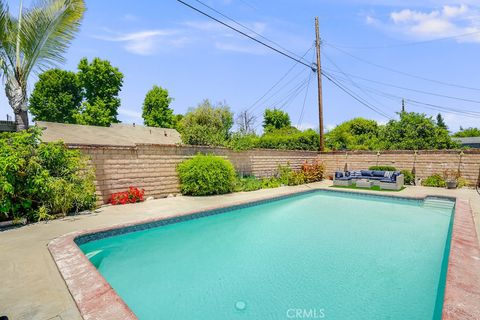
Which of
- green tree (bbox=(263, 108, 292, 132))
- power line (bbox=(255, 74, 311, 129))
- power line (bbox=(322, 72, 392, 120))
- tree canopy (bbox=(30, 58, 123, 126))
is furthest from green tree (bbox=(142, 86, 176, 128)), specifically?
power line (bbox=(322, 72, 392, 120))

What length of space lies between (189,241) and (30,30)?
6709 millimetres

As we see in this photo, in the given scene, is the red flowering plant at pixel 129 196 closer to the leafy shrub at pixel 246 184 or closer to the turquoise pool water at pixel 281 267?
the turquoise pool water at pixel 281 267

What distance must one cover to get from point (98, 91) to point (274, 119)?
23357 millimetres

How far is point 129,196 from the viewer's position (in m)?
8.71

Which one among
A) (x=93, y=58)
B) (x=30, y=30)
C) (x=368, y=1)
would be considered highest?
(x=93, y=58)

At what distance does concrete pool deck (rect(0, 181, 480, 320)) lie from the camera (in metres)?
2.67

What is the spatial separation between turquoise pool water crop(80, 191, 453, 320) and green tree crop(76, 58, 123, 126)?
26201mm

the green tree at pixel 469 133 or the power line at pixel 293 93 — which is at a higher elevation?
Result: the power line at pixel 293 93

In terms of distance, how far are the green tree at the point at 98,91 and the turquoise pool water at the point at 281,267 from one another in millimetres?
26201

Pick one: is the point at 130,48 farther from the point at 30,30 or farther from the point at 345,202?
the point at 345,202

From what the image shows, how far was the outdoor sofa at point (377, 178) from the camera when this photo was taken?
12.1 meters

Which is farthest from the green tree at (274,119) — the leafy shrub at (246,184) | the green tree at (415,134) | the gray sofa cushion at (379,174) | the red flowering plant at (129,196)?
the red flowering plant at (129,196)

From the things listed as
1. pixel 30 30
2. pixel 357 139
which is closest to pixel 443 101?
pixel 357 139

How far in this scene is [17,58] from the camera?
6.58 metres
